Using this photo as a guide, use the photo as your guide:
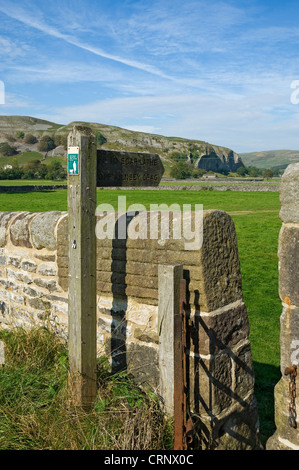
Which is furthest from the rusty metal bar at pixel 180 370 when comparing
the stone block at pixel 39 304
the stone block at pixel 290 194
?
the stone block at pixel 39 304

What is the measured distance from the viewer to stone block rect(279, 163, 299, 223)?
8.89 ft

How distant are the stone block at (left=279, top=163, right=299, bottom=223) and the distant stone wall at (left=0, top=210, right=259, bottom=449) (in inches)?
23.7

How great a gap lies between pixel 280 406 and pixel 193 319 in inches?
31.5

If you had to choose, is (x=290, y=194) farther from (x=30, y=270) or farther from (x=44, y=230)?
(x=30, y=270)


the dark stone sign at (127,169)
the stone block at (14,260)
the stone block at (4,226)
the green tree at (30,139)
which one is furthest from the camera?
the green tree at (30,139)

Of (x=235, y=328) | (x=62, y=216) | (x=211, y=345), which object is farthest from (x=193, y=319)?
(x=62, y=216)

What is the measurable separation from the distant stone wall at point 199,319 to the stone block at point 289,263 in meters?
0.54

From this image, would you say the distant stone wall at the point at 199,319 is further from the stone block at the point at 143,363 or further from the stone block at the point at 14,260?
the stone block at the point at 14,260

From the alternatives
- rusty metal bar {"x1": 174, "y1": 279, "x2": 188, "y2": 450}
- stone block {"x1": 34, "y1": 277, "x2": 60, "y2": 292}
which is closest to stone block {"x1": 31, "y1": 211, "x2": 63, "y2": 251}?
stone block {"x1": 34, "y1": 277, "x2": 60, "y2": 292}

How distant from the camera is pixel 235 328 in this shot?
3516 mm

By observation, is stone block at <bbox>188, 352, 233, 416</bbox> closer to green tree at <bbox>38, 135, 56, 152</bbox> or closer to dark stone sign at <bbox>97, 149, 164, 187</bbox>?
dark stone sign at <bbox>97, 149, 164, 187</bbox>

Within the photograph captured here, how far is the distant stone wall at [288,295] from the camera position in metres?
2.76

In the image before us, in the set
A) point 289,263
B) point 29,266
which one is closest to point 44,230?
point 29,266

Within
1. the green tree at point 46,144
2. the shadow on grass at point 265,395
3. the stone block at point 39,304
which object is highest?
the green tree at point 46,144
